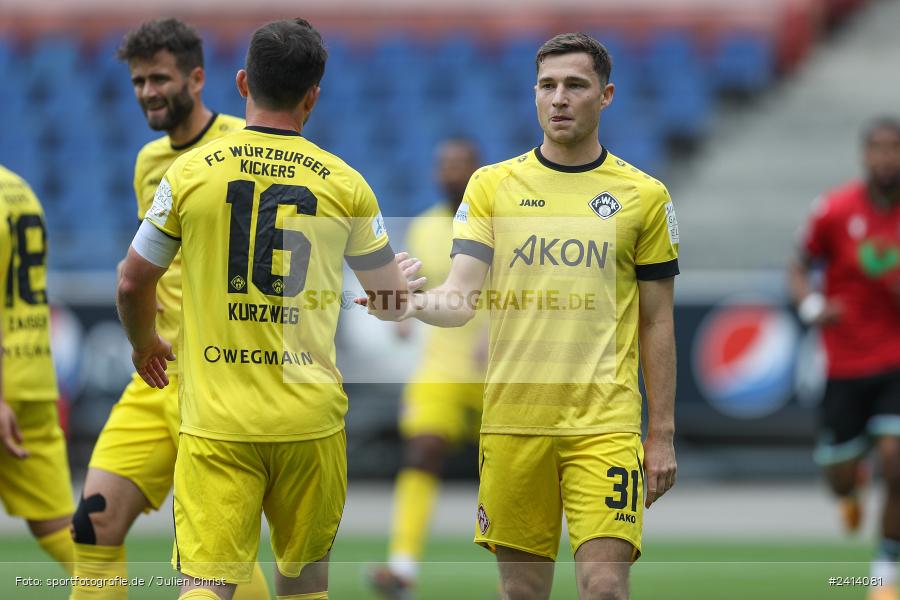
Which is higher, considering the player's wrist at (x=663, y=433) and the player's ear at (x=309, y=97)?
the player's ear at (x=309, y=97)

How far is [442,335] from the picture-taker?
8422 mm

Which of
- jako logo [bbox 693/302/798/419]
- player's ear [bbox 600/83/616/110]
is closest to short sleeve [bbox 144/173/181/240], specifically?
player's ear [bbox 600/83/616/110]

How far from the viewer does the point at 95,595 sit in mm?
5129

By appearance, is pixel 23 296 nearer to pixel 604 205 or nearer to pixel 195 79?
pixel 195 79

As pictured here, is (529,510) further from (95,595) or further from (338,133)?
(338,133)

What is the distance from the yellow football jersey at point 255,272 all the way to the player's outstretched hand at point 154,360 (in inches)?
8.3

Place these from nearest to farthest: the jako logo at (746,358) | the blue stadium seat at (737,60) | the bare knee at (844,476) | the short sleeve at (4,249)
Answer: the short sleeve at (4,249) < the bare knee at (844,476) < the jako logo at (746,358) < the blue stadium seat at (737,60)

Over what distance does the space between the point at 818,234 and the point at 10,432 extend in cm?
480

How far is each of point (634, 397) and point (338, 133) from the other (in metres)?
12.1

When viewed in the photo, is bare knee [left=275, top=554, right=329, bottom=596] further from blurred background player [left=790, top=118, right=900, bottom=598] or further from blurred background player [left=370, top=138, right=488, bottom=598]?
blurred background player [left=790, top=118, right=900, bottom=598]

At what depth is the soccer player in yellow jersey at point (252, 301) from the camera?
4.18m

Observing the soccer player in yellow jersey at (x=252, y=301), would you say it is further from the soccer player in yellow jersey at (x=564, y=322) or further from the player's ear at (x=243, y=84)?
the soccer player in yellow jersey at (x=564, y=322)

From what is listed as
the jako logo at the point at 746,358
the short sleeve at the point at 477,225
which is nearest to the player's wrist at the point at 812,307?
the jako logo at the point at 746,358

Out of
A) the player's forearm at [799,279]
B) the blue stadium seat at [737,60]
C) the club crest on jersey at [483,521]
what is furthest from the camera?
the blue stadium seat at [737,60]
